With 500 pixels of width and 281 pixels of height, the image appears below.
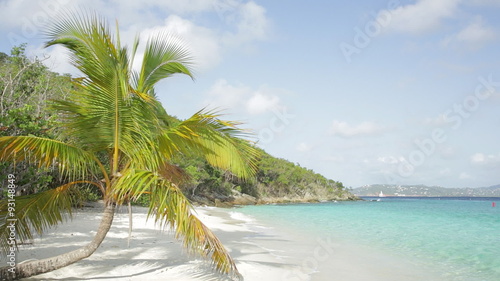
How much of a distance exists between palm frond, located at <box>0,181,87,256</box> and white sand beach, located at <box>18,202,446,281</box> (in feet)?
3.53

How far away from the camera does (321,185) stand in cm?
7481

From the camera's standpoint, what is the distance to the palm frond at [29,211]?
4.68 meters

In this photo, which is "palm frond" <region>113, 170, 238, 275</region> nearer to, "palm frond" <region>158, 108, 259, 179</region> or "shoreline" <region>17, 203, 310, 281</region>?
"palm frond" <region>158, 108, 259, 179</region>

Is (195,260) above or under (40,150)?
under

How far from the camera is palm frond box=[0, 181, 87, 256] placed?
468 cm

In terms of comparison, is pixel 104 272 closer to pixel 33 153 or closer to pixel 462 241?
pixel 33 153

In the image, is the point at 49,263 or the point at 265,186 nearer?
the point at 49,263

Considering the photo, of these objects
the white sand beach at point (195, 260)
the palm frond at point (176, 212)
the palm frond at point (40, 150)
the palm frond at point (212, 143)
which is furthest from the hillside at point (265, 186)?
the palm frond at point (176, 212)

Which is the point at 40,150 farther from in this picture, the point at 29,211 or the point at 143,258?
the point at 143,258

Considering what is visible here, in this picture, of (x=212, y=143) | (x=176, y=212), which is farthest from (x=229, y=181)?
(x=176, y=212)

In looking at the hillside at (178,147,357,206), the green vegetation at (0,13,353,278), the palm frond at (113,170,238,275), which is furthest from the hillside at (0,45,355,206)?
the palm frond at (113,170,238,275)

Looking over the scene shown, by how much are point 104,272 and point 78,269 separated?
18.0 inches

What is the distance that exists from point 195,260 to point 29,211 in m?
3.58

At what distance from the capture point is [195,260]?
7.47 metres
